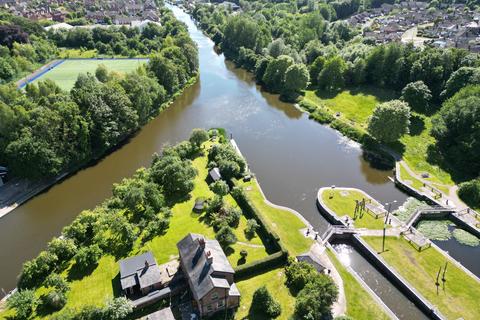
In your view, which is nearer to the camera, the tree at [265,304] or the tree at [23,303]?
the tree at [23,303]

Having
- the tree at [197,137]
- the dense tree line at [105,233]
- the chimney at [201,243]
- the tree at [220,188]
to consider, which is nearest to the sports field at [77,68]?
the tree at [197,137]

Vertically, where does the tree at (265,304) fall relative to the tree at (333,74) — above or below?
below

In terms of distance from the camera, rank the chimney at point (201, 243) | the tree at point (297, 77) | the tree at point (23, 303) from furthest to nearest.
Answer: the tree at point (297, 77), the chimney at point (201, 243), the tree at point (23, 303)

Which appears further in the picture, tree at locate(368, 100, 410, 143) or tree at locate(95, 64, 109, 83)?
tree at locate(95, 64, 109, 83)

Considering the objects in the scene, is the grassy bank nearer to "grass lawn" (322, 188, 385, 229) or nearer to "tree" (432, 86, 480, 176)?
"tree" (432, 86, 480, 176)

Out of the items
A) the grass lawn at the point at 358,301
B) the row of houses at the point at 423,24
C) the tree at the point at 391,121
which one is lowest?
the grass lawn at the point at 358,301

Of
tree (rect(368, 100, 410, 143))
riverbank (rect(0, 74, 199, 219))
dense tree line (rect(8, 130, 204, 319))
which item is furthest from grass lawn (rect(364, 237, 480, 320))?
riverbank (rect(0, 74, 199, 219))

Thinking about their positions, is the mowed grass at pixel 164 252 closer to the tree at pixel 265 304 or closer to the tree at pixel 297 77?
the tree at pixel 265 304
